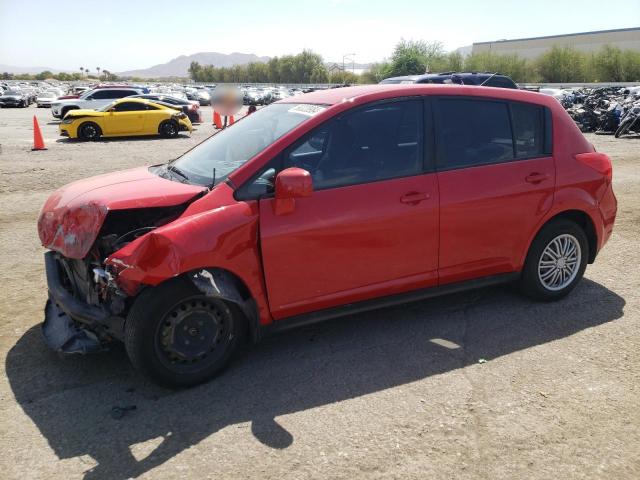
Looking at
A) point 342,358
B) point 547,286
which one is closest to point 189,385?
point 342,358

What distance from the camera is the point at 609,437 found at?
2.99 metres

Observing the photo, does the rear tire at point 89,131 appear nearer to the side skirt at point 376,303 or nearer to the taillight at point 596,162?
the side skirt at point 376,303

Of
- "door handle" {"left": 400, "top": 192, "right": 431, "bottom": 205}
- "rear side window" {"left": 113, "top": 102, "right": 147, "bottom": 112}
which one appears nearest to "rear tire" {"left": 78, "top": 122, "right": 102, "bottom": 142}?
"rear side window" {"left": 113, "top": 102, "right": 147, "bottom": 112}

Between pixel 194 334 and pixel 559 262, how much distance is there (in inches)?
124

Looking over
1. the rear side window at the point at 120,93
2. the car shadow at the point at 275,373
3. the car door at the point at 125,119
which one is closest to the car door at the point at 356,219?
the car shadow at the point at 275,373

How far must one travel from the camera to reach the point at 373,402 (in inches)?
131

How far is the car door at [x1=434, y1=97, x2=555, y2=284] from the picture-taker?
4105mm

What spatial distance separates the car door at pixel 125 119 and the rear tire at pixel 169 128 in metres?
0.71

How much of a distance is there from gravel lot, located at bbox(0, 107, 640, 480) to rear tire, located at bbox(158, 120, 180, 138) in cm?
1586

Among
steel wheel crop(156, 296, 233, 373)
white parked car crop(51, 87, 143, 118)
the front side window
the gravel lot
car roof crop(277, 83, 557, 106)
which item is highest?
white parked car crop(51, 87, 143, 118)

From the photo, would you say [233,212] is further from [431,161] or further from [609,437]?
[609,437]

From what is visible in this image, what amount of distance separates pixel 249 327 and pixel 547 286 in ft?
8.75

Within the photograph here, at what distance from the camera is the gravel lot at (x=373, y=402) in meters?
2.81

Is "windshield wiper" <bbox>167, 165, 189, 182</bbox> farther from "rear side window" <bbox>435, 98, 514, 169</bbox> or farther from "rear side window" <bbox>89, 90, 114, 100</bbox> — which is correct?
"rear side window" <bbox>89, 90, 114, 100</bbox>
